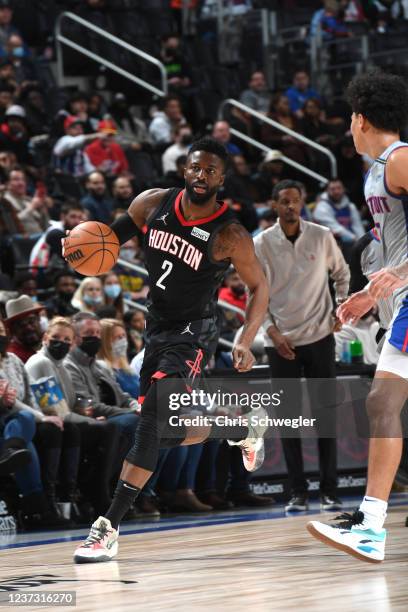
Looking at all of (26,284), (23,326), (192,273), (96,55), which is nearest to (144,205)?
(192,273)

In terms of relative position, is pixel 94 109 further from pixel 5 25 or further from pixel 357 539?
pixel 357 539

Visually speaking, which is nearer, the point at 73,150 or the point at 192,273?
the point at 192,273

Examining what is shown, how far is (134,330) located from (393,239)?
5234 mm

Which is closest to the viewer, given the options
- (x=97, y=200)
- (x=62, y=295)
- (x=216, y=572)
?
(x=216, y=572)

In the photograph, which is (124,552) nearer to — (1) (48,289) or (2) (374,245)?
(2) (374,245)

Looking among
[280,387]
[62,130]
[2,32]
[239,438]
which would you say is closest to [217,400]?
[280,387]

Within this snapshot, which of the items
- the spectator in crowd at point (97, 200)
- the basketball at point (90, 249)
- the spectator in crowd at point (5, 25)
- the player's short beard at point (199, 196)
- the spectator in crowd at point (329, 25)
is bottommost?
the spectator in crowd at point (97, 200)

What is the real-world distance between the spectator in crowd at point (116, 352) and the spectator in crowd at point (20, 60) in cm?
709

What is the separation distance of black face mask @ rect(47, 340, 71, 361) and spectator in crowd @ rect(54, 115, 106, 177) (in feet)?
19.2

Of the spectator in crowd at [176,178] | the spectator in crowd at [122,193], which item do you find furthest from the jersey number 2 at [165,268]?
the spectator in crowd at [176,178]

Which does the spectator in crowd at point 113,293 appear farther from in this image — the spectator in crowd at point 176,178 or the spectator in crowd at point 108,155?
the spectator in crowd at point 108,155

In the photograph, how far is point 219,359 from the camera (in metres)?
10.5

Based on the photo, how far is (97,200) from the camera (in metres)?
13.0

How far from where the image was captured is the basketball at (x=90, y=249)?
19.3 feet
